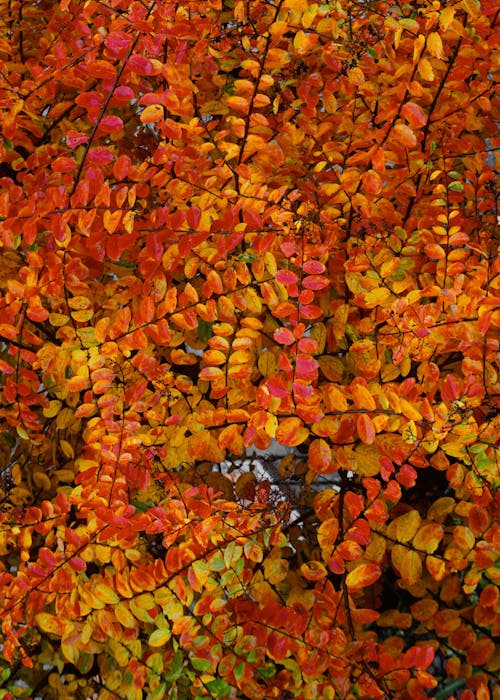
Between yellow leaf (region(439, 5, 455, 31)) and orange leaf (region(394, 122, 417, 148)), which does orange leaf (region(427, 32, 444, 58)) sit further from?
orange leaf (region(394, 122, 417, 148))

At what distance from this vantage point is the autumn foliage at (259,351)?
6.66 feet

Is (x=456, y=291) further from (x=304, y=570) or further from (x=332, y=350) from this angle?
(x=304, y=570)

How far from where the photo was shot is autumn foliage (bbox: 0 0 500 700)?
2.03 meters

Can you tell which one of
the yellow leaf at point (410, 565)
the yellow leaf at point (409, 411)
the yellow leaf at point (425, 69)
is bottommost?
the yellow leaf at point (410, 565)

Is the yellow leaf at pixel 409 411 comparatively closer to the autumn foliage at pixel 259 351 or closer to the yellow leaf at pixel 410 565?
the autumn foliage at pixel 259 351

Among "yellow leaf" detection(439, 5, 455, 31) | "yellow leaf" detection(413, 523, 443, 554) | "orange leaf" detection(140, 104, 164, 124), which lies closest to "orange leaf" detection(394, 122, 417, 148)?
"yellow leaf" detection(439, 5, 455, 31)

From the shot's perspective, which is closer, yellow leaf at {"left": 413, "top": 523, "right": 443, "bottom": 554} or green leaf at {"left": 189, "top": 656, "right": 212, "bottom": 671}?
green leaf at {"left": 189, "top": 656, "right": 212, "bottom": 671}

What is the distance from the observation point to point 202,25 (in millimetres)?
2262

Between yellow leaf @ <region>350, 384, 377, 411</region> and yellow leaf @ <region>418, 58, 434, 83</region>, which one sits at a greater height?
yellow leaf @ <region>418, 58, 434, 83</region>

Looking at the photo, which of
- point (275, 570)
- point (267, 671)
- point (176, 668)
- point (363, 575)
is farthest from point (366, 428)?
point (176, 668)

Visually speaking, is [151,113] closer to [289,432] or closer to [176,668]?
[289,432]

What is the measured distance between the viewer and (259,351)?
2545 mm

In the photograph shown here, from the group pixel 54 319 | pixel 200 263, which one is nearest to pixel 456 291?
pixel 200 263

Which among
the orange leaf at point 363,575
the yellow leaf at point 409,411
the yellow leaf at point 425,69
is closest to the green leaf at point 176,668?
the orange leaf at point 363,575
